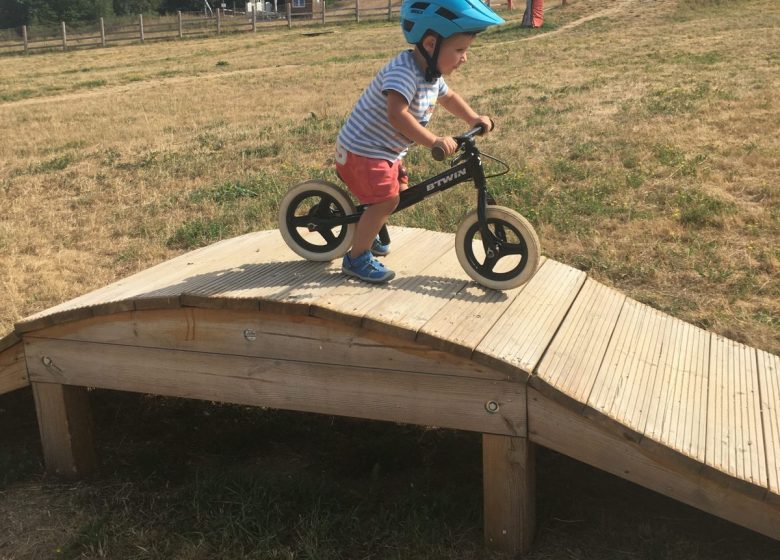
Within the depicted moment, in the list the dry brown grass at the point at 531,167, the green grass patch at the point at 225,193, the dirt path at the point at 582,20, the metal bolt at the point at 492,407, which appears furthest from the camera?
the dirt path at the point at 582,20

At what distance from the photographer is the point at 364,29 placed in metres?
39.0

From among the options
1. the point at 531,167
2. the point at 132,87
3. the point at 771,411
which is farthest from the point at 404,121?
the point at 132,87

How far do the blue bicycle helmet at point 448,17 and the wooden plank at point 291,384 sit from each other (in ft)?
4.91

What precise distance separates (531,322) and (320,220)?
123 cm

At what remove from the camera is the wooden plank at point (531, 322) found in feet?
10.4

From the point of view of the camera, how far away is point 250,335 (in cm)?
359

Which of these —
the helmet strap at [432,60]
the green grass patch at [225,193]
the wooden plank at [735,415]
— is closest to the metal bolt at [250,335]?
the helmet strap at [432,60]

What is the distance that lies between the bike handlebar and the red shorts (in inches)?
12.4

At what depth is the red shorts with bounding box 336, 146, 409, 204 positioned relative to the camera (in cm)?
379

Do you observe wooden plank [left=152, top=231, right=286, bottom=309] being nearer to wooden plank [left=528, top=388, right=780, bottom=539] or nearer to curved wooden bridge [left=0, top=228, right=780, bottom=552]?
curved wooden bridge [left=0, top=228, right=780, bottom=552]

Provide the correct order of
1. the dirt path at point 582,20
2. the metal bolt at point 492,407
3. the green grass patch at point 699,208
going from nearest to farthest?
1. the metal bolt at point 492,407
2. the green grass patch at point 699,208
3. the dirt path at point 582,20

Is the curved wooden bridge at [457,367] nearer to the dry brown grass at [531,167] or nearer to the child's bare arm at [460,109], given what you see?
the child's bare arm at [460,109]

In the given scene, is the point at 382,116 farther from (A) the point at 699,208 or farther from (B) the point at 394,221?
(A) the point at 699,208

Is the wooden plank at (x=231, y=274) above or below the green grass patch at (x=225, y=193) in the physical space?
above
